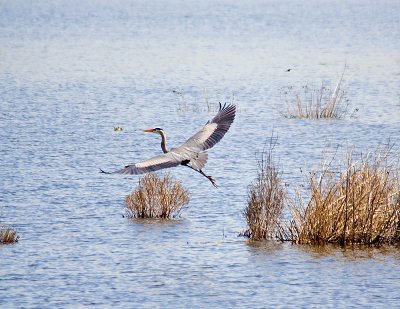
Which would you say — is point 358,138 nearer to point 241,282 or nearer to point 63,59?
point 241,282

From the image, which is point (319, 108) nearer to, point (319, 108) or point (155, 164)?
point (319, 108)

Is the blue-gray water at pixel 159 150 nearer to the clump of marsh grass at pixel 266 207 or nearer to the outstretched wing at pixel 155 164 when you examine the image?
the clump of marsh grass at pixel 266 207

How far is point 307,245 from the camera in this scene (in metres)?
14.5

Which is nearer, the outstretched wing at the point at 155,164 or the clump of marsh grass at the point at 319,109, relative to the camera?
the outstretched wing at the point at 155,164

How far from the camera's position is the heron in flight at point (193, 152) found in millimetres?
13445

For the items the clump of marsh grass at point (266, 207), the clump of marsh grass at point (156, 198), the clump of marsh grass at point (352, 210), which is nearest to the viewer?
the clump of marsh grass at point (352, 210)

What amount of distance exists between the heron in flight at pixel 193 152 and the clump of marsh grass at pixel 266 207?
0.62 meters

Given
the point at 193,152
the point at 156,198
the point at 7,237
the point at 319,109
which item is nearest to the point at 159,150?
the point at 319,109

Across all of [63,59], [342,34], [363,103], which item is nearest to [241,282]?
[363,103]

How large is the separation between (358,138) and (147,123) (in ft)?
20.4

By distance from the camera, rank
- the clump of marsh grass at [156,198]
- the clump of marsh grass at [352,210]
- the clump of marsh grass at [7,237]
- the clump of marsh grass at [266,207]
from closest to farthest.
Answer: the clump of marsh grass at [352,210], the clump of marsh grass at [266,207], the clump of marsh grass at [7,237], the clump of marsh grass at [156,198]

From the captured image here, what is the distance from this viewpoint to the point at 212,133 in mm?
14820

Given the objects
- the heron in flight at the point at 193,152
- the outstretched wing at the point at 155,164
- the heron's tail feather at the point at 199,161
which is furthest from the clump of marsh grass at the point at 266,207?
the outstretched wing at the point at 155,164

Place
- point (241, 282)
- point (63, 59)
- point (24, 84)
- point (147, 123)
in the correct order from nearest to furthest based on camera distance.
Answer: point (241, 282), point (147, 123), point (24, 84), point (63, 59)
